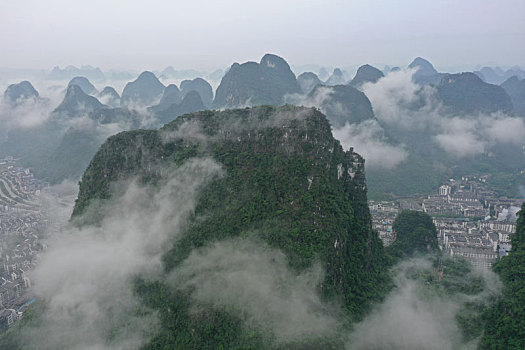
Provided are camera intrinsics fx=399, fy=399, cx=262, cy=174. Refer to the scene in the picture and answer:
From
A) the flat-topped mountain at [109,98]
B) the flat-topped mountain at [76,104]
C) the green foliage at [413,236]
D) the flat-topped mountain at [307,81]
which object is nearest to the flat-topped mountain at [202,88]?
the flat-topped mountain at [109,98]

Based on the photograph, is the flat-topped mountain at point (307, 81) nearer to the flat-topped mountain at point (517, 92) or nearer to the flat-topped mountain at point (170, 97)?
the flat-topped mountain at point (170, 97)

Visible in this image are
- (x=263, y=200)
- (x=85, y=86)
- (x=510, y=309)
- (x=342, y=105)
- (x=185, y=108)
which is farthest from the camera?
(x=85, y=86)

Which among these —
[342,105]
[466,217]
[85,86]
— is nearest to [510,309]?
[466,217]

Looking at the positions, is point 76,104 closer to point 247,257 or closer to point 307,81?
point 307,81

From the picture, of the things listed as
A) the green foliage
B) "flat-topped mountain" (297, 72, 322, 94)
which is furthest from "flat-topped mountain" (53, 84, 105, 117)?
the green foliage

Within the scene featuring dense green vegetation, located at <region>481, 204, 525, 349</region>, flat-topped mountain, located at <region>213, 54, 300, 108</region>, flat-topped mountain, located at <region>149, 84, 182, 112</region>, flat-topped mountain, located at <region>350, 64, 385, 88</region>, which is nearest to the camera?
dense green vegetation, located at <region>481, 204, 525, 349</region>

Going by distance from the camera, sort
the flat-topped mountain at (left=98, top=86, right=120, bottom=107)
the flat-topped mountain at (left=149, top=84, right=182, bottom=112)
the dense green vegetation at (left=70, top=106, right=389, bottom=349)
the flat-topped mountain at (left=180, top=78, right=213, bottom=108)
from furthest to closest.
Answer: the flat-topped mountain at (left=180, top=78, right=213, bottom=108), the flat-topped mountain at (left=98, top=86, right=120, bottom=107), the flat-topped mountain at (left=149, top=84, right=182, bottom=112), the dense green vegetation at (left=70, top=106, right=389, bottom=349)

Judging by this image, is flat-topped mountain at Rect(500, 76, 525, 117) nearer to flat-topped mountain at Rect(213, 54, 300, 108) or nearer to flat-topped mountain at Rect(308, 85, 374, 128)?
flat-topped mountain at Rect(308, 85, 374, 128)
